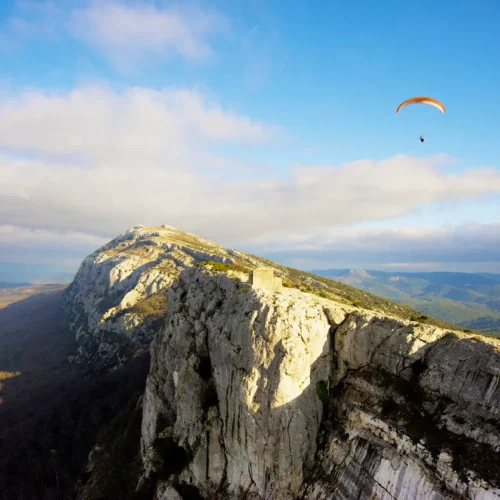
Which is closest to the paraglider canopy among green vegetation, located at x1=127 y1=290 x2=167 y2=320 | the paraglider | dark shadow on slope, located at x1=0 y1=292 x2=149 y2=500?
the paraglider

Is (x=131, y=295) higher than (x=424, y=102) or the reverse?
the reverse

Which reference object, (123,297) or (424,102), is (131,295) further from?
(424,102)

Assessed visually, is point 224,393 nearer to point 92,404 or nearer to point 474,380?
point 474,380

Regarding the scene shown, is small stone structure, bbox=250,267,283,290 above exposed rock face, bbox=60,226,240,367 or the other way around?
above

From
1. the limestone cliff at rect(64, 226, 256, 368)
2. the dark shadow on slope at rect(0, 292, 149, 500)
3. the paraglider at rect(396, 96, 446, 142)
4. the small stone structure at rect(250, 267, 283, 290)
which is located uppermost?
the paraglider at rect(396, 96, 446, 142)

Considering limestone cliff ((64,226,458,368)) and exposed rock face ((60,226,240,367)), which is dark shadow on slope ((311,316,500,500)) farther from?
exposed rock face ((60,226,240,367))

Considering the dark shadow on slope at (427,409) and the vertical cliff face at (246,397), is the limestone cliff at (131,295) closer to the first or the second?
the vertical cliff face at (246,397)

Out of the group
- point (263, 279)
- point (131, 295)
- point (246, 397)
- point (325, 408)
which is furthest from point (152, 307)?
point (325, 408)
